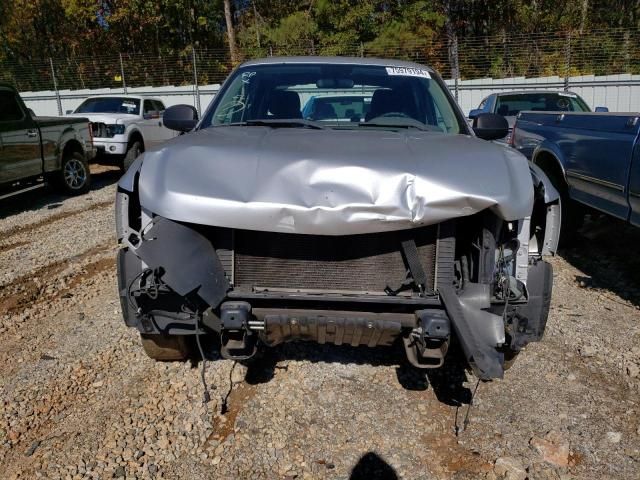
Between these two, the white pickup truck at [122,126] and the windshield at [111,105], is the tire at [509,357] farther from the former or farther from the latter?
the windshield at [111,105]

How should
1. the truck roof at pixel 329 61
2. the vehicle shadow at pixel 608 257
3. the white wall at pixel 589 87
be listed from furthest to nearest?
the white wall at pixel 589 87, the vehicle shadow at pixel 608 257, the truck roof at pixel 329 61

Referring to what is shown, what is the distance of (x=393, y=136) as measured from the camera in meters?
3.16

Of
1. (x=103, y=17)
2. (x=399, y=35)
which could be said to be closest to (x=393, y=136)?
(x=399, y=35)

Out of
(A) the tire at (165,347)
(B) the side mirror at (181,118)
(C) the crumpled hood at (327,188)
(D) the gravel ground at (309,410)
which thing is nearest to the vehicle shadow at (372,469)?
(D) the gravel ground at (309,410)

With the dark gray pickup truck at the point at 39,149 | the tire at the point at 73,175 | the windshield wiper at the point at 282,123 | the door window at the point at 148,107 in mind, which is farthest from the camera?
the door window at the point at 148,107

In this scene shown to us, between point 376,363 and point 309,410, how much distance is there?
2.33ft

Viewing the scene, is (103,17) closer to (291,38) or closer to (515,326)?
(291,38)

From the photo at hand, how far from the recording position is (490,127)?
4.00 m

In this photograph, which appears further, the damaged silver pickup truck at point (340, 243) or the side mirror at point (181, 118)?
the side mirror at point (181, 118)

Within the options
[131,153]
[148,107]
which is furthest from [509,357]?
[148,107]

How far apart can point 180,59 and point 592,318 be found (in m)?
21.6

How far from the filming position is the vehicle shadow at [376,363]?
3.37 metres

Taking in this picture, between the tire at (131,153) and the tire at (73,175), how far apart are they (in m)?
1.20

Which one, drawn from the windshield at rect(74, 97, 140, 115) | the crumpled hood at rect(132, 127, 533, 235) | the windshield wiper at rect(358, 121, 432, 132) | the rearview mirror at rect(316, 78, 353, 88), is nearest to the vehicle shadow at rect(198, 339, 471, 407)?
the crumpled hood at rect(132, 127, 533, 235)
